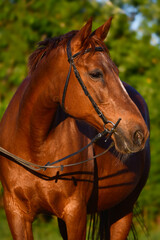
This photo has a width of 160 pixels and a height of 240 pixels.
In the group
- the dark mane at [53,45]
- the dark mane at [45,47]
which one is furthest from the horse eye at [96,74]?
the dark mane at [45,47]

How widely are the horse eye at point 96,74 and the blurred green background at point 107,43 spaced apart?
6758 mm

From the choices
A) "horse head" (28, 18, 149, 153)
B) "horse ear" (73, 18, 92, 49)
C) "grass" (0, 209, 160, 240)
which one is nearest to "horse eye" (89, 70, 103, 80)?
"horse head" (28, 18, 149, 153)

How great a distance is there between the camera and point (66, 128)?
380 cm

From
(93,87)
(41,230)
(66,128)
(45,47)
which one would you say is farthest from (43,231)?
(93,87)

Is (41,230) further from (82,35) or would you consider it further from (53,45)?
(82,35)

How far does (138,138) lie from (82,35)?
35.5 inches

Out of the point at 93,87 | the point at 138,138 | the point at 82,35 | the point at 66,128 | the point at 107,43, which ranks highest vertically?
the point at 107,43

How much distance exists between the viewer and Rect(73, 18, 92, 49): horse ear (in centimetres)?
322

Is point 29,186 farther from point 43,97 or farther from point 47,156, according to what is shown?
point 43,97

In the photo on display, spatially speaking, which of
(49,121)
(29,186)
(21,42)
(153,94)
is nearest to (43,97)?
(49,121)

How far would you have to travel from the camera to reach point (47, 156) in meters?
3.68

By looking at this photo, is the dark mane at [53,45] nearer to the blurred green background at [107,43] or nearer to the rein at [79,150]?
the rein at [79,150]

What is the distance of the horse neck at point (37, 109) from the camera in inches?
137

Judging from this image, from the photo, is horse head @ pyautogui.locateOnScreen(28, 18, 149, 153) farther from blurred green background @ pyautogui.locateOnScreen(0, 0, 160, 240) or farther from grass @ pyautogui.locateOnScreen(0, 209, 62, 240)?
blurred green background @ pyautogui.locateOnScreen(0, 0, 160, 240)
